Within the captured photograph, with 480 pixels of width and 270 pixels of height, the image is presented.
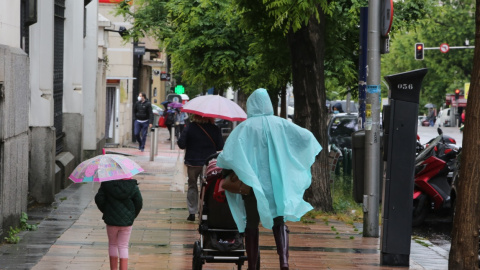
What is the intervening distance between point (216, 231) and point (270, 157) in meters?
1.01

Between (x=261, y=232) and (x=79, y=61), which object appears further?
(x=79, y=61)

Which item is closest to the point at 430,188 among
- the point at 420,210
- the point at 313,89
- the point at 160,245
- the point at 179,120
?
the point at 420,210

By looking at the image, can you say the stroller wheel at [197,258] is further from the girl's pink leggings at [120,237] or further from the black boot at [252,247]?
the girl's pink leggings at [120,237]

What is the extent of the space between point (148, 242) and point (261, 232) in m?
1.85

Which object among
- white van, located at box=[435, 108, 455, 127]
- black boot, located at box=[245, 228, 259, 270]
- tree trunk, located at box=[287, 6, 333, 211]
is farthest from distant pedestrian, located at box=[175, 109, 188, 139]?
white van, located at box=[435, 108, 455, 127]

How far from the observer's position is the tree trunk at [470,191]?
28.0ft

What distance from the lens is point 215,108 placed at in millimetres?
12945

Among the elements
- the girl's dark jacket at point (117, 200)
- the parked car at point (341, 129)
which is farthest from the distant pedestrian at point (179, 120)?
the girl's dark jacket at point (117, 200)

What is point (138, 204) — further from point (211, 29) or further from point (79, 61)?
point (211, 29)

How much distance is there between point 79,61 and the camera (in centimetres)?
2112

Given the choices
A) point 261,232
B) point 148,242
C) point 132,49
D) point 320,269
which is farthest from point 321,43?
point 132,49

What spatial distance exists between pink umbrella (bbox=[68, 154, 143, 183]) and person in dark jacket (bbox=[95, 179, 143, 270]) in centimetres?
17

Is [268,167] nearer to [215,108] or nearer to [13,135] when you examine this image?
[13,135]

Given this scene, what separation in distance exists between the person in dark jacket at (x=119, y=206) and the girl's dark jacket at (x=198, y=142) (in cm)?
512
